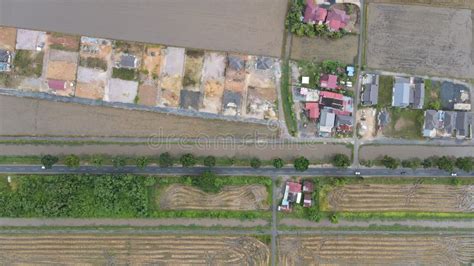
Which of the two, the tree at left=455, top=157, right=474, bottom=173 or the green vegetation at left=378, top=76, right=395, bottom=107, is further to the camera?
the green vegetation at left=378, top=76, right=395, bottom=107

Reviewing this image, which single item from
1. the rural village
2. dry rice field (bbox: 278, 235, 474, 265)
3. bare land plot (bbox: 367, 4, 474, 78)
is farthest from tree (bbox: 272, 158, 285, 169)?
bare land plot (bbox: 367, 4, 474, 78)

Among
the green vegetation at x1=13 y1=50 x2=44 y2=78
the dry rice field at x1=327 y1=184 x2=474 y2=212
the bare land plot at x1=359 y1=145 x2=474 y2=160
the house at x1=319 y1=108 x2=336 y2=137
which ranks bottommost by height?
the dry rice field at x1=327 y1=184 x2=474 y2=212

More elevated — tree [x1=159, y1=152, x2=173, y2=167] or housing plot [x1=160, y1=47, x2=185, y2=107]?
housing plot [x1=160, y1=47, x2=185, y2=107]

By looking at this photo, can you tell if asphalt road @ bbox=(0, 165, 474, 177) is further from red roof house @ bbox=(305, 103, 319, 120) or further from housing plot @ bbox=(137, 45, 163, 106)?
housing plot @ bbox=(137, 45, 163, 106)

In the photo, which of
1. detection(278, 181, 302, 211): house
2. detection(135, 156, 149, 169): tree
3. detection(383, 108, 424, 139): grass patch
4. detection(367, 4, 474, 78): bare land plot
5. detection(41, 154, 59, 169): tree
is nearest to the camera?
detection(41, 154, 59, 169): tree

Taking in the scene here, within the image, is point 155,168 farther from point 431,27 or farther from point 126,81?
point 431,27

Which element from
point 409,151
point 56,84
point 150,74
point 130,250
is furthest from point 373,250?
point 56,84

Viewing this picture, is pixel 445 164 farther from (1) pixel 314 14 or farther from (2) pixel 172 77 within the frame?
(2) pixel 172 77

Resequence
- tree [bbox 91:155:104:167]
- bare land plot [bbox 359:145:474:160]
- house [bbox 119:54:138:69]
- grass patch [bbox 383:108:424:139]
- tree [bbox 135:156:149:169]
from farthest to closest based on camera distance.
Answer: grass patch [bbox 383:108:424:139] < bare land plot [bbox 359:145:474:160] < house [bbox 119:54:138:69] < tree [bbox 91:155:104:167] < tree [bbox 135:156:149:169]
